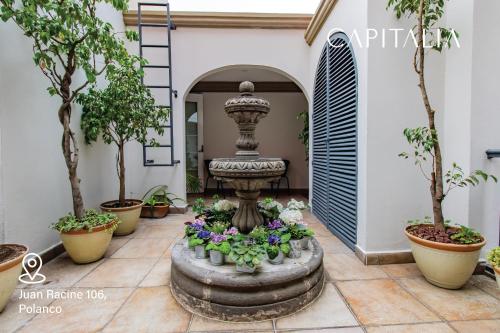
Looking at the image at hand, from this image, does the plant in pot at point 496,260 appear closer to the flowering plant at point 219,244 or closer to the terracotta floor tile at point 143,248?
the flowering plant at point 219,244

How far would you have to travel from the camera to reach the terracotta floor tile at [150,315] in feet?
4.37

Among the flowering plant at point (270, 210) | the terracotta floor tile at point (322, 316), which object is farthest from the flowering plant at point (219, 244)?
the flowering plant at point (270, 210)

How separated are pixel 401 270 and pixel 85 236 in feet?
8.33

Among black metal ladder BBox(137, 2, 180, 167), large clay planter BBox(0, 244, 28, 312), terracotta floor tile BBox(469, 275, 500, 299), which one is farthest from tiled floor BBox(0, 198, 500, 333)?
black metal ladder BBox(137, 2, 180, 167)

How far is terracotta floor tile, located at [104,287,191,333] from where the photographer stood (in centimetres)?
133

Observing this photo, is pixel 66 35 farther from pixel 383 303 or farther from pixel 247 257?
pixel 383 303

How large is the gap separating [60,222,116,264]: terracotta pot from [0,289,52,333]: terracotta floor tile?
441 millimetres

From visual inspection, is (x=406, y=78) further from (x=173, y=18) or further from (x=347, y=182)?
(x=173, y=18)

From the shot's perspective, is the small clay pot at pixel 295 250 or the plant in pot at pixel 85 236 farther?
the plant in pot at pixel 85 236

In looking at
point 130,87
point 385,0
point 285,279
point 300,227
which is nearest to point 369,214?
point 300,227

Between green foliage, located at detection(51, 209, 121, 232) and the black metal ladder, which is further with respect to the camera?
the black metal ladder

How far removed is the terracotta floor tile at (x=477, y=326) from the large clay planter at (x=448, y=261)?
307 millimetres

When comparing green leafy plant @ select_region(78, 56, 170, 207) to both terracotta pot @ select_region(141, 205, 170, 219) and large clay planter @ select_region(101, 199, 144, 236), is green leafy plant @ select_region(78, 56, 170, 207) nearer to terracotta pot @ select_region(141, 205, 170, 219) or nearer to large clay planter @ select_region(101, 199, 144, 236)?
large clay planter @ select_region(101, 199, 144, 236)

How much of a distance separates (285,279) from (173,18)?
367 cm
